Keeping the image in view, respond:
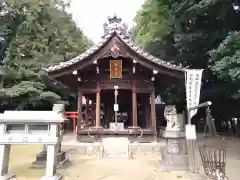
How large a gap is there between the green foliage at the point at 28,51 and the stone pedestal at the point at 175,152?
11.4 m

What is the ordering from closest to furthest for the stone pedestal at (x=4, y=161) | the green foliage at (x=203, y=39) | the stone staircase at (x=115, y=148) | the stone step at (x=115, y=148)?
the stone pedestal at (x=4, y=161), the green foliage at (x=203, y=39), the stone staircase at (x=115, y=148), the stone step at (x=115, y=148)

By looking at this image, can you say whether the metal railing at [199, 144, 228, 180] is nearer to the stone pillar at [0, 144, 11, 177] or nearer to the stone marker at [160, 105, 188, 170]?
the stone marker at [160, 105, 188, 170]

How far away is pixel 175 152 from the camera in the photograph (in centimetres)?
732

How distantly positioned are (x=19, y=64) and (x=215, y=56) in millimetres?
13606

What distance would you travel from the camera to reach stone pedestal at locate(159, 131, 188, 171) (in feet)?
23.6

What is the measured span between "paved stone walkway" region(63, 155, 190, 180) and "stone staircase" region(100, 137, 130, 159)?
2.07 ft

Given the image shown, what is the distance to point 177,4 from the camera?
11570 millimetres

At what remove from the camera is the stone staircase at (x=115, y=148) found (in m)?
9.27

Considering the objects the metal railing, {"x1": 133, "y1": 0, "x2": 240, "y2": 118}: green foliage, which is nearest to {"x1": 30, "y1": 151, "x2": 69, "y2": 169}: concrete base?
the metal railing

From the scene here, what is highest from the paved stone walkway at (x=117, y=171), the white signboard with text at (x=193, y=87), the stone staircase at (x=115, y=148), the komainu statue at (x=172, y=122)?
the white signboard with text at (x=193, y=87)

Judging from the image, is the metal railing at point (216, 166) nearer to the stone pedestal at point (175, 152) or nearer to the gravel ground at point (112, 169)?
the gravel ground at point (112, 169)

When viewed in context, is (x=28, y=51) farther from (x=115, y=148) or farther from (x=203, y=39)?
(x=203, y=39)

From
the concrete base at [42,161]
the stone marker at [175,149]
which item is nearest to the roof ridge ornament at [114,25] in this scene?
the stone marker at [175,149]

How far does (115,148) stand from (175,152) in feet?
10.1
